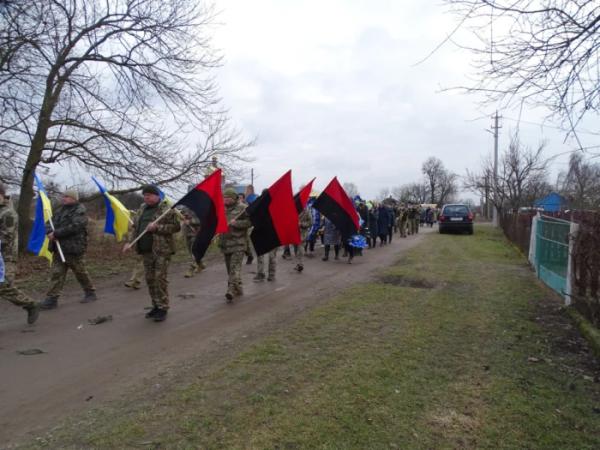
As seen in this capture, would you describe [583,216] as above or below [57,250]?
above

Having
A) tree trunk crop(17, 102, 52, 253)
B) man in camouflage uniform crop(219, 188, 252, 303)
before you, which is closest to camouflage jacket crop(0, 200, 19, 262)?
man in camouflage uniform crop(219, 188, 252, 303)

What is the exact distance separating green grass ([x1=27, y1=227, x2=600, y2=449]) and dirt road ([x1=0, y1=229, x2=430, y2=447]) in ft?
1.44

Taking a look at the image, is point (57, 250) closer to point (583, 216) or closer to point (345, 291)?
point (345, 291)

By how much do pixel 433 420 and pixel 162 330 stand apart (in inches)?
147

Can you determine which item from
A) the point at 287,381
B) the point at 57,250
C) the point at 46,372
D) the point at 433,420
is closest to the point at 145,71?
the point at 57,250

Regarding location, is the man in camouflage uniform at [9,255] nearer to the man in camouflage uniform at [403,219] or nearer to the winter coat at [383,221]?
the winter coat at [383,221]

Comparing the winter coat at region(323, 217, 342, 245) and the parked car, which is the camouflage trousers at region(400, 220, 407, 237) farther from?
the winter coat at region(323, 217, 342, 245)

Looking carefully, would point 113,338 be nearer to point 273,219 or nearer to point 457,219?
point 273,219

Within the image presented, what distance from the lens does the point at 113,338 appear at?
5.56 m

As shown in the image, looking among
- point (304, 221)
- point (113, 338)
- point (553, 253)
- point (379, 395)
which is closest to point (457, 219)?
point (304, 221)

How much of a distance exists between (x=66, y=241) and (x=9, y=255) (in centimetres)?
122

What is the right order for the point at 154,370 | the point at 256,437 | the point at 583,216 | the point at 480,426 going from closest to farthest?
the point at 256,437, the point at 480,426, the point at 154,370, the point at 583,216

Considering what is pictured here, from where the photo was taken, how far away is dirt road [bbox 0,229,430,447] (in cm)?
384

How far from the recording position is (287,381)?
4.13 m
